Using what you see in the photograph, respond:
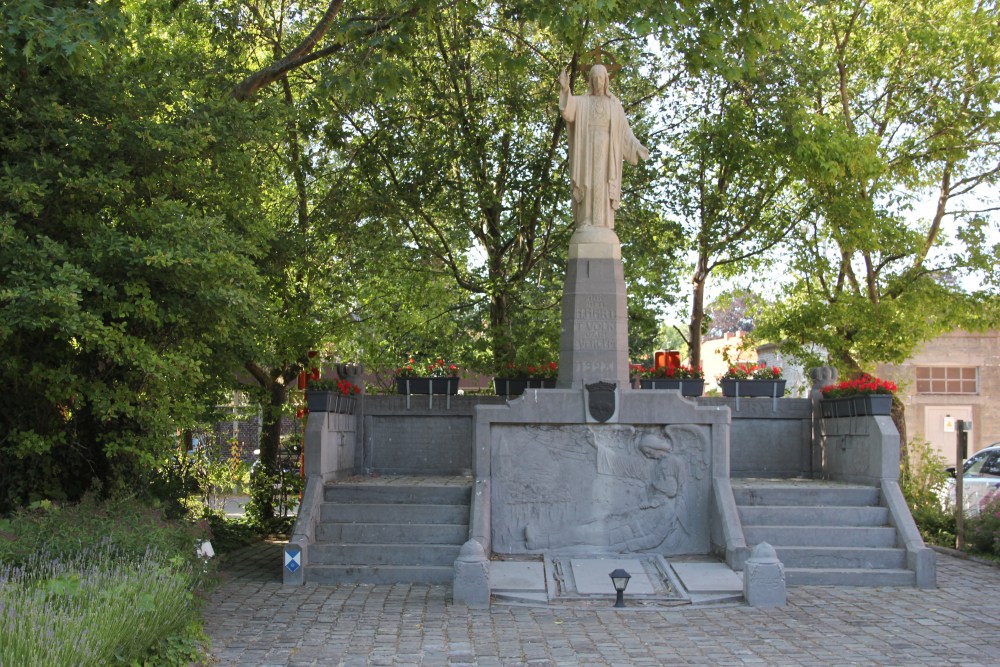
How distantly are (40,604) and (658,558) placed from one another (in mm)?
7626

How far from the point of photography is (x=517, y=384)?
52.0 feet

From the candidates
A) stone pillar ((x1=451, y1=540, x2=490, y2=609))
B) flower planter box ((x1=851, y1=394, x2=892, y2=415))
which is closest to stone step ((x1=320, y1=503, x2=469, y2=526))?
stone pillar ((x1=451, y1=540, x2=490, y2=609))

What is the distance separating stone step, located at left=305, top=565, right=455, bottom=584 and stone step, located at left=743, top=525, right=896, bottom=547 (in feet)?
12.4

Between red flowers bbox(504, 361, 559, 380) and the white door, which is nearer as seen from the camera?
red flowers bbox(504, 361, 559, 380)

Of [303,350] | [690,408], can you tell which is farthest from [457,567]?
[303,350]

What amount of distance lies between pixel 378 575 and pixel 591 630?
3.23 metres

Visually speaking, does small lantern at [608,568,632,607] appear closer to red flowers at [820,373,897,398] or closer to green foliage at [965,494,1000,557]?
red flowers at [820,373,897,398]

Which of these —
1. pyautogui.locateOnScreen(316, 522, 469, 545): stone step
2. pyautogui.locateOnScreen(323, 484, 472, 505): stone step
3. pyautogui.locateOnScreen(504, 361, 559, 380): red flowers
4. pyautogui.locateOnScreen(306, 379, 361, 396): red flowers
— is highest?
pyautogui.locateOnScreen(504, 361, 559, 380): red flowers

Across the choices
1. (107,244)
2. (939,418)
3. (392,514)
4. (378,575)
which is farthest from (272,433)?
(939,418)

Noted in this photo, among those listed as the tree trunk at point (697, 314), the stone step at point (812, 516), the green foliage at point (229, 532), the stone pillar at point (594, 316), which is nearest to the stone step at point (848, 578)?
the stone step at point (812, 516)

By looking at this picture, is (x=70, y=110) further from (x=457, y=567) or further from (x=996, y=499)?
(x=996, y=499)

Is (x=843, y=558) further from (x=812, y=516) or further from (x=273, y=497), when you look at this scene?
(x=273, y=497)

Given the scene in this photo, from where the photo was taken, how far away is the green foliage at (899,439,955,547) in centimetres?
1603

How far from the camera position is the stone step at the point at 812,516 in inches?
504
